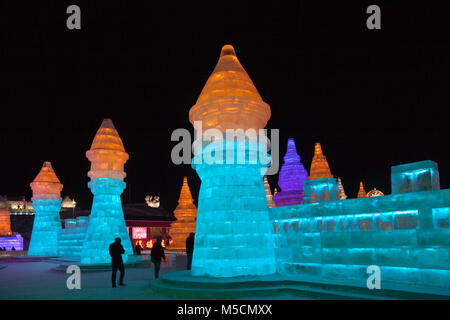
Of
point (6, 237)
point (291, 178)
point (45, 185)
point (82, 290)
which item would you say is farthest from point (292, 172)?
point (6, 237)

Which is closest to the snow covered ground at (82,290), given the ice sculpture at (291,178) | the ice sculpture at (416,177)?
the ice sculpture at (416,177)

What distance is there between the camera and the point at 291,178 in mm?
30016

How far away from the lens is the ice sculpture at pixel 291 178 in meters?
29.2

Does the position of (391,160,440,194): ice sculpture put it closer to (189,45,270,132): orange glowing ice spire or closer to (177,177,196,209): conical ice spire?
(189,45,270,132): orange glowing ice spire

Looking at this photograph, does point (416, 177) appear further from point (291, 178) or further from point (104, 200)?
point (291, 178)

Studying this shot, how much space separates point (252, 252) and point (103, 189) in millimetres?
10580

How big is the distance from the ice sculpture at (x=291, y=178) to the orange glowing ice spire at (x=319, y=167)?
1.19m

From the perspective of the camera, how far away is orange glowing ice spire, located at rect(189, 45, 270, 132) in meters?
11.4

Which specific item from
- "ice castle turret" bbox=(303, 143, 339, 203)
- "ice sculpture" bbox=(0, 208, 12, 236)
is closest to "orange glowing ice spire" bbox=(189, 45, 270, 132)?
"ice castle turret" bbox=(303, 143, 339, 203)

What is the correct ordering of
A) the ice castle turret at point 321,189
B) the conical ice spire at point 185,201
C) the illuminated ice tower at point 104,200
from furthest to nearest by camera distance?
the conical ice spire at point 185,201 < the illuminated ice tower at point 104,200 < the ice castle turret at point 321,189

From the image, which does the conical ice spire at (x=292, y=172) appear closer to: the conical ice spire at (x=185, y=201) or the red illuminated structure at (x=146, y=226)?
the conical ice spire at (x=185, y=201)

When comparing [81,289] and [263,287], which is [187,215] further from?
[263,287]

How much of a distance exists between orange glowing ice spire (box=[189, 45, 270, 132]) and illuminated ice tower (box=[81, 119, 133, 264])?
831 cm

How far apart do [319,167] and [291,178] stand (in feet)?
8.13
